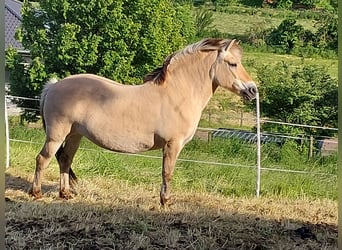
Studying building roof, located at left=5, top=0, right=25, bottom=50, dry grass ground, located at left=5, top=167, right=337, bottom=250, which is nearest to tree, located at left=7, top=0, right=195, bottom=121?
building roof, located at left=5, top=0, right=25, bottom=50

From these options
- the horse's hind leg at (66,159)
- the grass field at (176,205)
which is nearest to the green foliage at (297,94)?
the grass field at (176,205)

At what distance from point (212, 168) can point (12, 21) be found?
1286mm

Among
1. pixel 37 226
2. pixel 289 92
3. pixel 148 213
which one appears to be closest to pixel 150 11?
pixel 289 92

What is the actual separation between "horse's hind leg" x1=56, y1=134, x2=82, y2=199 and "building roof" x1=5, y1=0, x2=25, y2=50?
1.73 feet

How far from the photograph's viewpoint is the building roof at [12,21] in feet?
8.25

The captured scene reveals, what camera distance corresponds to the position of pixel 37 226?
239cm

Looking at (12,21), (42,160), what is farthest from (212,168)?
(12,21)

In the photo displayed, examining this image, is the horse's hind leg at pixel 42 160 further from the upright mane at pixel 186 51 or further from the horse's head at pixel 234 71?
Result: the horse's head at pixel 234 71

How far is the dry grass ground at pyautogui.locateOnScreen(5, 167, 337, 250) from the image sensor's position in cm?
229

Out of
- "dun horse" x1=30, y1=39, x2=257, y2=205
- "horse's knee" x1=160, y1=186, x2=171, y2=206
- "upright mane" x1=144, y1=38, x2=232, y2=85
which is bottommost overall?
"horse's knee" x1=160, y1=186, x2=171, y2=206

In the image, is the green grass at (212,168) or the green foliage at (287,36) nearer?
the green foliage at (287,36)

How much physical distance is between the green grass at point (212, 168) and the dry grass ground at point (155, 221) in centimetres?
11

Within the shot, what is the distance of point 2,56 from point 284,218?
5.31ft

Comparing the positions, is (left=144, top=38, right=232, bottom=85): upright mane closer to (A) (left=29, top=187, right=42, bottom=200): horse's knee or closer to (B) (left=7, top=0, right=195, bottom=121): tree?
(B) (left=7, top=0, right=195, bottom=121): tree
